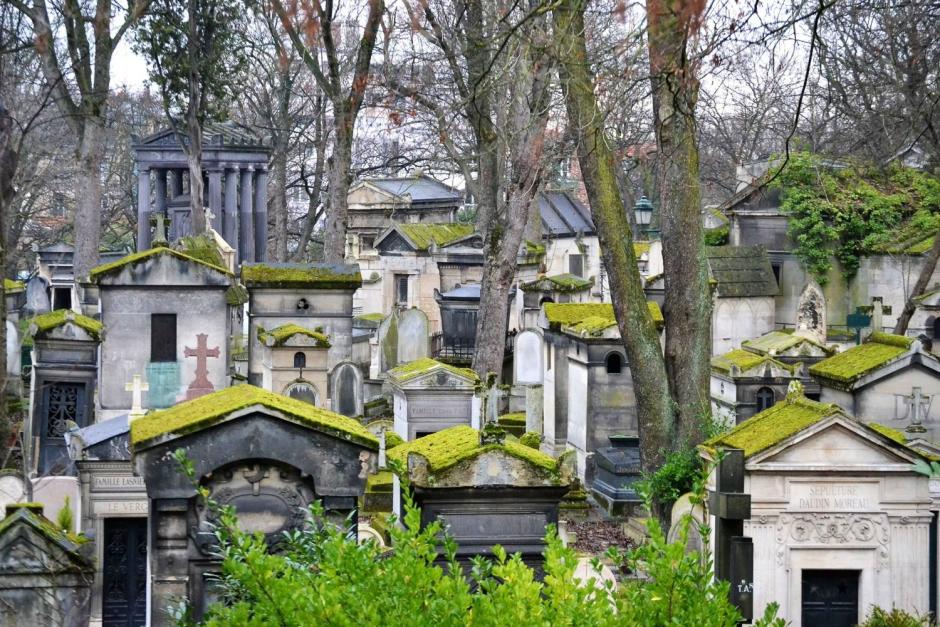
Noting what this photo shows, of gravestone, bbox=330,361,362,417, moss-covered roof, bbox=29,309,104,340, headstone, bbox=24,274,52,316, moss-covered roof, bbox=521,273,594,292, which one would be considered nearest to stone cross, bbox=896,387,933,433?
gravestone, bbox=330,361,362,417

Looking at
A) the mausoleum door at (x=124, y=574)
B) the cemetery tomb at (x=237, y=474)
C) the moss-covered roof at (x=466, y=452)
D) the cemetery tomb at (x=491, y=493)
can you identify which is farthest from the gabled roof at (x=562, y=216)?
the cemetery tomb at (x=237, y=474)

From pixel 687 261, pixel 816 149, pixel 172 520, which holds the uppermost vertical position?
pixel 816 149

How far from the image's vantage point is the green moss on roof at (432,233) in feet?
102

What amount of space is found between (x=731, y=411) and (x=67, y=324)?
808 cm

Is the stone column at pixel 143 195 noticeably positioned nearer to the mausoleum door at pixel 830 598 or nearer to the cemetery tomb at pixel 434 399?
the cemetery tomb at pixel 434 399

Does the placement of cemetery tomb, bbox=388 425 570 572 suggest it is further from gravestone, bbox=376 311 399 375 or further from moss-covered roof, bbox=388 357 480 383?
gravestone, bbox=376 311 399 375

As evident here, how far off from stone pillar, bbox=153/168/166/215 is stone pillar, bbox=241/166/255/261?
195 cm

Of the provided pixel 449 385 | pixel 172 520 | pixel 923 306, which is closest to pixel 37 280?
pixel 449 385

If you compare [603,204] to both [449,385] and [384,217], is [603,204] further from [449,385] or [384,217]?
[384,217]

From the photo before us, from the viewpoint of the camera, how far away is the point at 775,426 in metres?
9.58

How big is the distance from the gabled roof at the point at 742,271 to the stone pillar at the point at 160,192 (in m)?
14.1

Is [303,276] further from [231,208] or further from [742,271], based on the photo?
[231,208]

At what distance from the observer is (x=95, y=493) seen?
10242 millimetres

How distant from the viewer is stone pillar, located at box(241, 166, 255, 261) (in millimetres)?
33062
